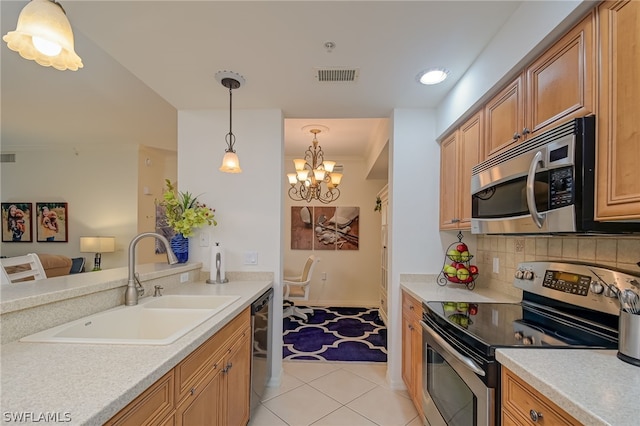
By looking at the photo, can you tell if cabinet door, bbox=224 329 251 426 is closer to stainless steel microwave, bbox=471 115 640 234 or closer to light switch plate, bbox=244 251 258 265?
light switch plate, bbox=244 251 258 265

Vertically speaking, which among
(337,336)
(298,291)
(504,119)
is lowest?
(337,336)

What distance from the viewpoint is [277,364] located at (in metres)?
2.66

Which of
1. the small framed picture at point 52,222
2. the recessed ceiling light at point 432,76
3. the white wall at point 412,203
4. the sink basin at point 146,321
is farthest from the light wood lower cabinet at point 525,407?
the small framed picture at point 52,222

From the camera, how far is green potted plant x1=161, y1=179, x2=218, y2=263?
2.45 m

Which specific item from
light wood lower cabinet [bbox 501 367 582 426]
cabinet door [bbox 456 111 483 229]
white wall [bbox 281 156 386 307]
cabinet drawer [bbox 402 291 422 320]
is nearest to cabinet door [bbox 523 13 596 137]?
cabinet door [bbox 456 111 483 229]

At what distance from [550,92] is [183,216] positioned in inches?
96.8

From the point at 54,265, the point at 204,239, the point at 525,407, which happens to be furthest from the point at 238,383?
the point at 54,265

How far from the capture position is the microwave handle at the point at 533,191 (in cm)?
126

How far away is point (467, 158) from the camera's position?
212 cm

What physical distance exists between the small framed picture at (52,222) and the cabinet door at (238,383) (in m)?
5.24

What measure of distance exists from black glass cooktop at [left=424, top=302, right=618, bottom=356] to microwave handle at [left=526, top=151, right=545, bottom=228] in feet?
1.53

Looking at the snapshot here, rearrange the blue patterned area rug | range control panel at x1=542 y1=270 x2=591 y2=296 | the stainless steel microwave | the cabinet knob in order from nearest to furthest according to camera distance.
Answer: the cabinet knob
the stainless steel microwave
range control panel at x1=542 y1=270 x2=591 y2=296
the blue patterned area rug

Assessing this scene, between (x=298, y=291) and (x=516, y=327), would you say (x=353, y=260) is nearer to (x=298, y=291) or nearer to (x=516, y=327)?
(x=298, y=291)

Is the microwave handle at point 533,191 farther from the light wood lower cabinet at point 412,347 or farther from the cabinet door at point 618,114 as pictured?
the light wood lower cabinet at point 412,347
